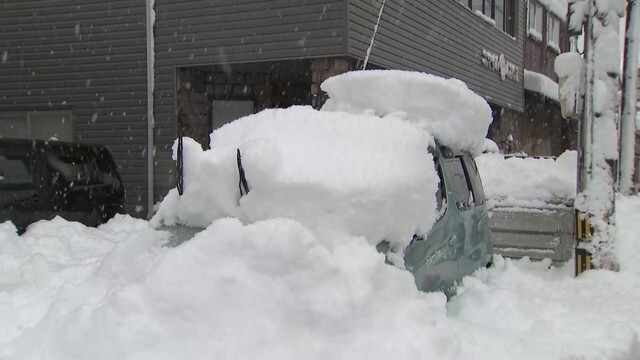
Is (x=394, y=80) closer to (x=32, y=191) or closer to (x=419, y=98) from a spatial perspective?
(x=419, y=98)

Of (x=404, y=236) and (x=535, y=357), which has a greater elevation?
(x=404, y=236)

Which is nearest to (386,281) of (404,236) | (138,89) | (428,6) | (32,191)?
(404,236)

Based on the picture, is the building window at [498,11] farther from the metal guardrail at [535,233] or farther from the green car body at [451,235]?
the green car body at [451,235]

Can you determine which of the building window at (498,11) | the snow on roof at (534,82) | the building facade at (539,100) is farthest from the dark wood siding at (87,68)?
the snow on roof at (534,82)

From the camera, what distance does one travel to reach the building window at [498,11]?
16466 millimetres

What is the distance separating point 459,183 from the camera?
512 cm

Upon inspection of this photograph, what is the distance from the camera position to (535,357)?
139 inches

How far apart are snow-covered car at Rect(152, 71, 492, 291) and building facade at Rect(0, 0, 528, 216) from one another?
5459mm

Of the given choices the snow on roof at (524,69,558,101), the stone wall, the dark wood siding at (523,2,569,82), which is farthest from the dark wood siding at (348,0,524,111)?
the dark wood siding at (523,2,569,82)

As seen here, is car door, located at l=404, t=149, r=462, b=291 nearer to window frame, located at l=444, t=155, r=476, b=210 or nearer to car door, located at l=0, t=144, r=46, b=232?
window frame, located at l=444, t=155, r=476, b=210

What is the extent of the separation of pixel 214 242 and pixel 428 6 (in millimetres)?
10891

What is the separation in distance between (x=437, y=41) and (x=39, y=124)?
865cm

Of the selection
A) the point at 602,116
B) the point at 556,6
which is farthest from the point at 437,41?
the point at 556,6

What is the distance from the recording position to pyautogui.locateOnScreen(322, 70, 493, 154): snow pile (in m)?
4.69
